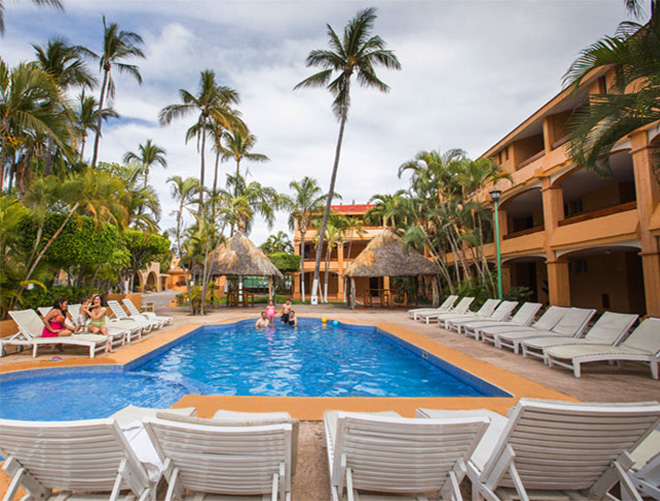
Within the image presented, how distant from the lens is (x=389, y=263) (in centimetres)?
1995

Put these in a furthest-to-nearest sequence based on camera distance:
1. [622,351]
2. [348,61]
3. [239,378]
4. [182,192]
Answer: [348,61] → [182,192] → [239,378] → [622,351]

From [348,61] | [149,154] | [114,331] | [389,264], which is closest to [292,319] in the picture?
[114,331]

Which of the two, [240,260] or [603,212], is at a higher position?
[603,212]

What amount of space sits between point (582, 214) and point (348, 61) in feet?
44.6

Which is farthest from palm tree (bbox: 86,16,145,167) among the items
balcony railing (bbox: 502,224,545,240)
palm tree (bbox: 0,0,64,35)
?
balcony railing (bbox: 502,224,545,240)

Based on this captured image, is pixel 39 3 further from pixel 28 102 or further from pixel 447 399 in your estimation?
pixel 447 399

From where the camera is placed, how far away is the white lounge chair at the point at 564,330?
738 cm

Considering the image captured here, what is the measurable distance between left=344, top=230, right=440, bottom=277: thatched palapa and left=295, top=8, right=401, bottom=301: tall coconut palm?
4.83 meters

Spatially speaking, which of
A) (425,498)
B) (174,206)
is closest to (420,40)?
(425,498)

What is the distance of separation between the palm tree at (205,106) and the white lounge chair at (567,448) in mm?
16373

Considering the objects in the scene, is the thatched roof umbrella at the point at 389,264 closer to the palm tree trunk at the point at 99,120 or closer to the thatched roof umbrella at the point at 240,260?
the thatched roof umbrella at the point at 240,260

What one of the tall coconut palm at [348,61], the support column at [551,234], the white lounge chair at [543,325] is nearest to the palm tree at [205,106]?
the tall coconut palm at [348,61]

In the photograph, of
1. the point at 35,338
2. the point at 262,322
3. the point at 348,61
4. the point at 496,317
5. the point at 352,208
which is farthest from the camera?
the point at 352,208

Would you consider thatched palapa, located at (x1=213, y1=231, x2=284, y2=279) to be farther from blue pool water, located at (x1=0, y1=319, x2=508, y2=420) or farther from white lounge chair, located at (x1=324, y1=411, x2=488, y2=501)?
white lounge chair, located at (x1=324, y1=411, x2=488, y2=501)
